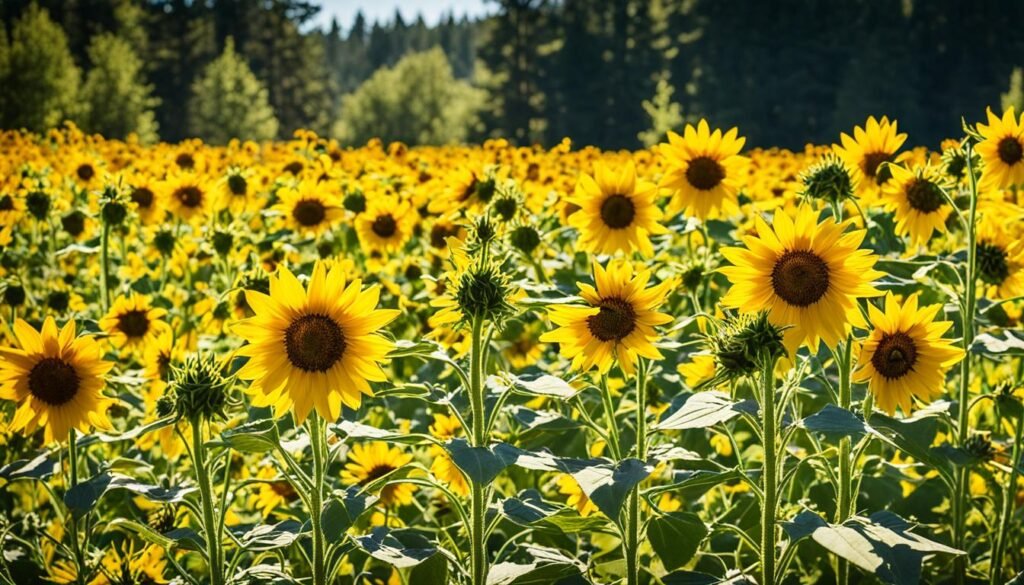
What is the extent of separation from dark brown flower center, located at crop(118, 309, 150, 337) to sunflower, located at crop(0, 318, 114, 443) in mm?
1290

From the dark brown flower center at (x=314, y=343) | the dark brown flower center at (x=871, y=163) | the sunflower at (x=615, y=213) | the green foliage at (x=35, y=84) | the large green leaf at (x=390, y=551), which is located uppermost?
the green foliage at (x=35, y=84)

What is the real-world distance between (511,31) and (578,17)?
2.96 meters

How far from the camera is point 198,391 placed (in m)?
1.81

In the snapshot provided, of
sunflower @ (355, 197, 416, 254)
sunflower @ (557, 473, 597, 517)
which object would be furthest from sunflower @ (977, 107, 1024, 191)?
sunflower @ (355, 197, 416, 254)

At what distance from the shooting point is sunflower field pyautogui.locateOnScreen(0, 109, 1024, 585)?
1781 millimetres

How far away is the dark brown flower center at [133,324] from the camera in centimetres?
338

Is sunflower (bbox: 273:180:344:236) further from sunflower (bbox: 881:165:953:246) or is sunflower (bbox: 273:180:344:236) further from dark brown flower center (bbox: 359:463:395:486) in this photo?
sunflower (bbox: 881:165:953:246)

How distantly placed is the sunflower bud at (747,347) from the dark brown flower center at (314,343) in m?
0.69

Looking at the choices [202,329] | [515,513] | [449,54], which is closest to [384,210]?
[202,329]

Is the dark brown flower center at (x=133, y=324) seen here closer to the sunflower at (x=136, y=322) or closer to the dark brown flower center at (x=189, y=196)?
the sunflower at (x=136, y=322)

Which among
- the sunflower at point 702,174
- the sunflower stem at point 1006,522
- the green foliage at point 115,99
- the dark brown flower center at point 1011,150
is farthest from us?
the green foliage at point 115,99

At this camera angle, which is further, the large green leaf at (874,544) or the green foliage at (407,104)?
the green foliage at (407,104)

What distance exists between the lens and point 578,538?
103 inches

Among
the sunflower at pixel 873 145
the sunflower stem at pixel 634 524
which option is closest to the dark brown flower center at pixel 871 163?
the sunflower at pixel 873 145
